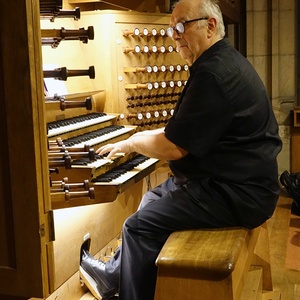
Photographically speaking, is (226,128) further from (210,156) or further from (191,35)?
(191,35)

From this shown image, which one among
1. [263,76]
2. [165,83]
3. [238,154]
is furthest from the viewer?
[263,76]

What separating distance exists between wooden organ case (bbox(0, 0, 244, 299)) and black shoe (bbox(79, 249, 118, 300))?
13 centimetres

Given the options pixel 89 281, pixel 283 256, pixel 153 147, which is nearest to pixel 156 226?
pixel 153 147

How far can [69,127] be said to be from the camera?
3094 millimetres

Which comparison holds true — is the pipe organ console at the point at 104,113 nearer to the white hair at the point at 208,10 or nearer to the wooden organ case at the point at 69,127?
the wooden organ case at the point at 69,127

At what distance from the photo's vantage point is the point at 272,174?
2.59m

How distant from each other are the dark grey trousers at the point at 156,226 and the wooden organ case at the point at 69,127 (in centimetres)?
32

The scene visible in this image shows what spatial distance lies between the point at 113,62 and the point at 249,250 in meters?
1.80

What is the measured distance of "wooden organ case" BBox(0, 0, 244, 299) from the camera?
1382 mm

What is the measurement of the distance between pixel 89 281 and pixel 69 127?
0.89 meters

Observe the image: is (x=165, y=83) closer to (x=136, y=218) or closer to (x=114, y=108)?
(x=114, y=108)

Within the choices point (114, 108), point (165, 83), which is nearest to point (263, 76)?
point (165, 83)

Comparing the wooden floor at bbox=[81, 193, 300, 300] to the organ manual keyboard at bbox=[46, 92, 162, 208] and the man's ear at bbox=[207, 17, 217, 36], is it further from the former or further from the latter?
the man's ear at bbox=[207, 17, 217, 36]

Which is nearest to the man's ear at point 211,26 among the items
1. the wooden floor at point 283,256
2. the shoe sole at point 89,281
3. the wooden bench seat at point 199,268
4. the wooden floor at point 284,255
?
the wooden bench seat at point 199,268
